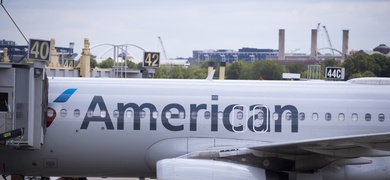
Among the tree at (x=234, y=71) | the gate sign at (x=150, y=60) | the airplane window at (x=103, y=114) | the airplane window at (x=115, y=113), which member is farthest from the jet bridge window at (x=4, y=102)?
the tree at (x=234, y=71)

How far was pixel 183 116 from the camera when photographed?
20.4 m

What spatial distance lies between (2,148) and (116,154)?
9.36 ft

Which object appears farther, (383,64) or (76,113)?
(383,64)

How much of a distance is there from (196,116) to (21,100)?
174 inches

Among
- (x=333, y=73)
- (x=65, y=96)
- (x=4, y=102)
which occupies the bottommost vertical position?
(x=4, y=102)

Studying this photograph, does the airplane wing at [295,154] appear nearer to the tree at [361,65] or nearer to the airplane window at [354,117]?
the airplane window at [354,117]

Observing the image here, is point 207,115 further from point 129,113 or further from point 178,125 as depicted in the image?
point 129,113

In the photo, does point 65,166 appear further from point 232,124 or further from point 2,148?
point 232,124

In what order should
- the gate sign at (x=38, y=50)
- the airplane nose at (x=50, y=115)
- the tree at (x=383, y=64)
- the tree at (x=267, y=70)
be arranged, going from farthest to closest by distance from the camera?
the tree at (x=267, y=70) → the tree at (x=383, y=64) → the airplane nose at (x=50, y=115) → the gate sign at (x=38, y=50)

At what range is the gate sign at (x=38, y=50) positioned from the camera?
19094 millimetres

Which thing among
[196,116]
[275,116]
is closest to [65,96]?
[196,116]

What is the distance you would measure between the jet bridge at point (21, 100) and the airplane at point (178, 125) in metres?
0.72

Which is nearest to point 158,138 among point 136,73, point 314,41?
point 136,73

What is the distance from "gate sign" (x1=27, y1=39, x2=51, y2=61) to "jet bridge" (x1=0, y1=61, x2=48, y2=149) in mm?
183
